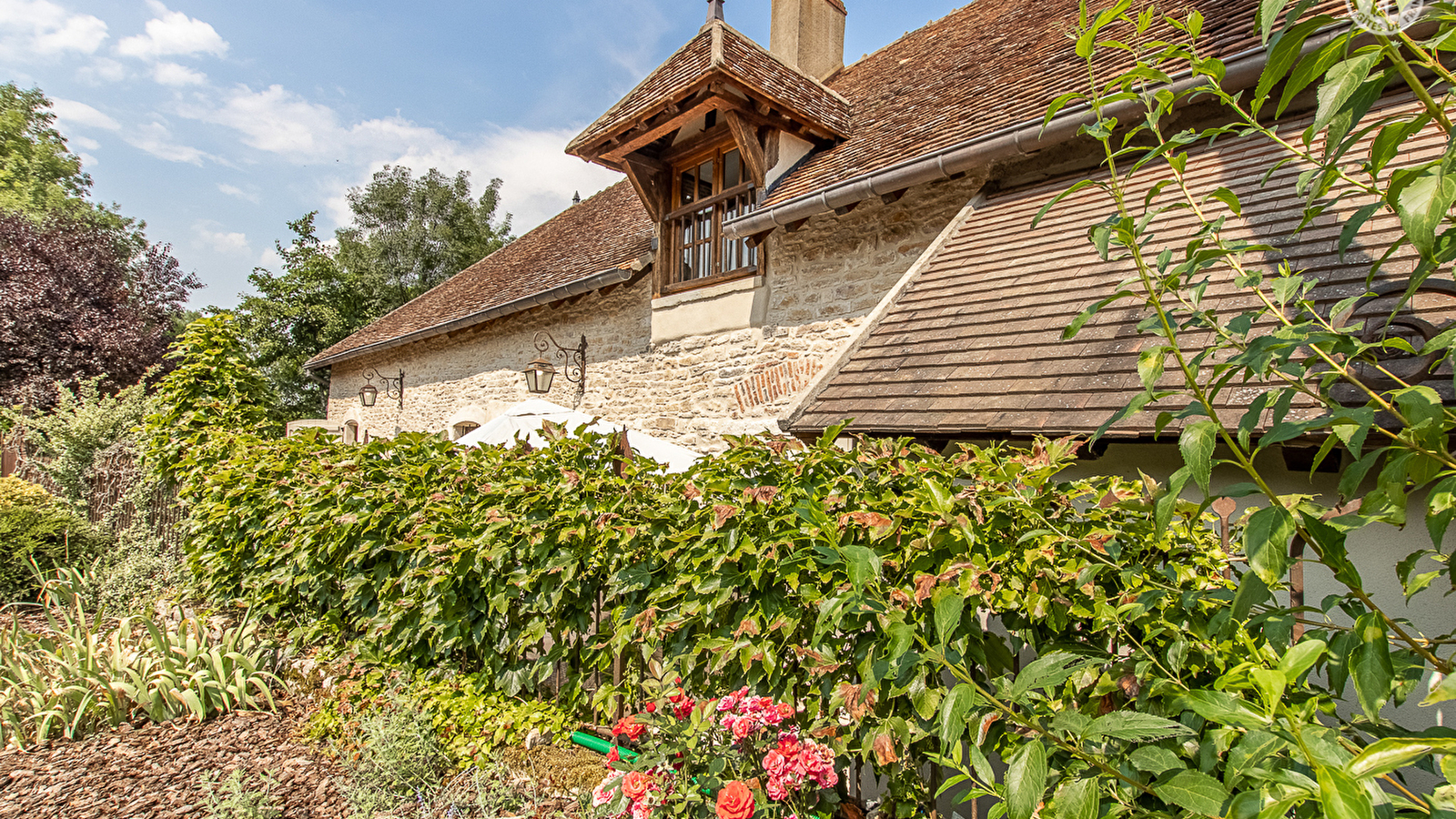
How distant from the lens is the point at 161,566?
6094 mm

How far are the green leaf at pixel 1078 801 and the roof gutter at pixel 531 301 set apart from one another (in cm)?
743

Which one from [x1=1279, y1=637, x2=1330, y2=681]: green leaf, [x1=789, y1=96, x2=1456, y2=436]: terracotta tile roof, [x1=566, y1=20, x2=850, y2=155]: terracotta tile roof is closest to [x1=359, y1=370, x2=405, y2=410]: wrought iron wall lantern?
[x1=566, y1=20, x2=850, y2=155]: terracotta tile roof

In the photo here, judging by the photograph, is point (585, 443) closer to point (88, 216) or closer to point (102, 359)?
point (102, 359)

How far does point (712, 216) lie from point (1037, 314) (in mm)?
4412

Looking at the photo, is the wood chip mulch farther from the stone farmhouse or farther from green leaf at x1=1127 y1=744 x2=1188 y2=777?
the stone farmhouse

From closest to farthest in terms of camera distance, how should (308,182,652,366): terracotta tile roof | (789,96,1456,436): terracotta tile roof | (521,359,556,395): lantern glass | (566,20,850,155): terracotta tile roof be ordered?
(789,96,1456,436): terracotta tile roof
(566,20,850,155): terracotta tile roof
(521,359,556,395): lantern glass
(308,182,652,366): terracotta tile roof

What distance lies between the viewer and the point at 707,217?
301 inches

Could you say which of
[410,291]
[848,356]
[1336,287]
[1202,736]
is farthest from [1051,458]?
[410,291]

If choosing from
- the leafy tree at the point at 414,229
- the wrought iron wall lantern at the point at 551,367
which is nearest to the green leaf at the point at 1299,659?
the wrought iron wall lantern at the point at 551,367

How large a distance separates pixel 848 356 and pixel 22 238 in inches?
854

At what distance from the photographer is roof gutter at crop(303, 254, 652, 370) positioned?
8078 mm

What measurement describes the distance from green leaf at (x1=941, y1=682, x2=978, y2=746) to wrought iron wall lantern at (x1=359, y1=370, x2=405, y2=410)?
45.6ft

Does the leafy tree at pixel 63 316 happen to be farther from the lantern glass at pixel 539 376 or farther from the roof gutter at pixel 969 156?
the roof gutter at pixel 969 156

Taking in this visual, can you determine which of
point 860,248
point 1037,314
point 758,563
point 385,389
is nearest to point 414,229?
point 385,389
